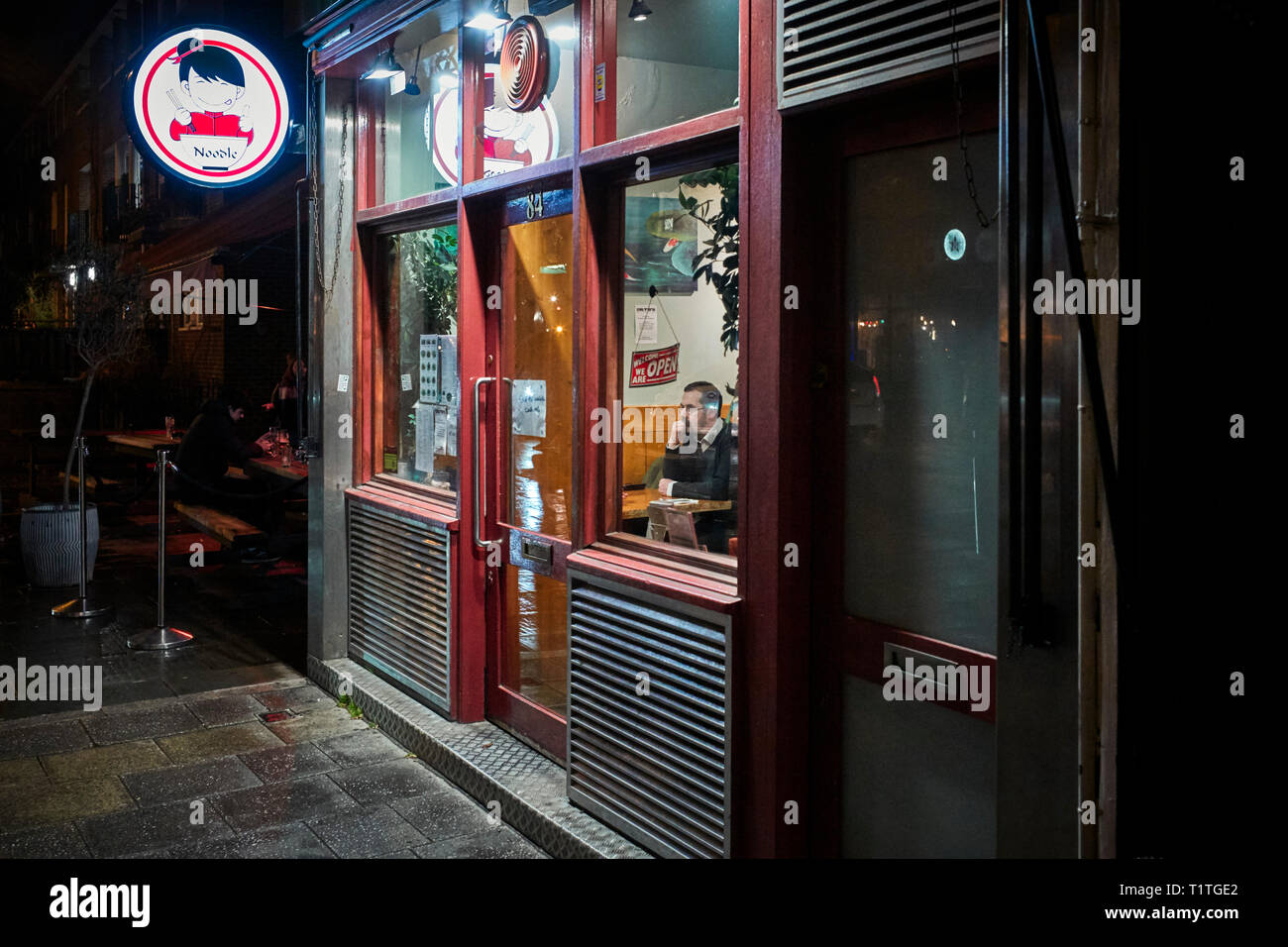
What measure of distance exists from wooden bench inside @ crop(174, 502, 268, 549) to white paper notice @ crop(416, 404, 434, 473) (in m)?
5.35

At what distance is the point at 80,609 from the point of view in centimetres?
891

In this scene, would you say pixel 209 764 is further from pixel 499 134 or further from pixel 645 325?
pixel 499 134

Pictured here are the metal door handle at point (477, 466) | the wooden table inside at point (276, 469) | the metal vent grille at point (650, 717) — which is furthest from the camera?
the wooden table inside at point (276, 469)

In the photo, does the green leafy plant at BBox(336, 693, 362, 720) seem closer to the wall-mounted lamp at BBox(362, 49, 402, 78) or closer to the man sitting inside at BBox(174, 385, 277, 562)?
the wall-mounted lamp at BBox(362, 49, 402, 78)

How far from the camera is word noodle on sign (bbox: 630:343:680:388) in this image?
464 cm

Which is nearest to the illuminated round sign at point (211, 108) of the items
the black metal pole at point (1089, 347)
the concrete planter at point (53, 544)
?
the concrete planter at point (53, 544)

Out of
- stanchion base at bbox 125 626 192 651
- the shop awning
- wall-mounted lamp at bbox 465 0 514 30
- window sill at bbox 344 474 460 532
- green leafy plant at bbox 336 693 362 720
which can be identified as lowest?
green leafy plant at bbox 336 693 362 720

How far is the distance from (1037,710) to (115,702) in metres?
5.74

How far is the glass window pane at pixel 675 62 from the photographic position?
421cm

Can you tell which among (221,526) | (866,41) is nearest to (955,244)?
(866,41)

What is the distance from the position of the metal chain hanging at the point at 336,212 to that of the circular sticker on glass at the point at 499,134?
0.99 m

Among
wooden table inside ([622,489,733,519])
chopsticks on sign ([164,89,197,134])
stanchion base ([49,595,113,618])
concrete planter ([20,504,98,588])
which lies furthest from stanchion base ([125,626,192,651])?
wooden table inside ([622,489,733,519])

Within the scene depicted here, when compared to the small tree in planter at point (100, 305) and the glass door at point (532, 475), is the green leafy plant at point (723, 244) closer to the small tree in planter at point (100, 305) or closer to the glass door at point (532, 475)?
the glass door at point (532, 475)
